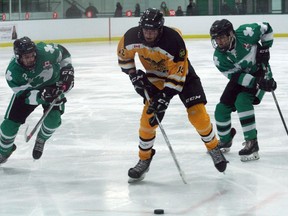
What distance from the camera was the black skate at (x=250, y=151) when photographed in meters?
4.95

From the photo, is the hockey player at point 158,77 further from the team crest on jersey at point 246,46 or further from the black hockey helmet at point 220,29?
the team crest on jersey at point 246,46

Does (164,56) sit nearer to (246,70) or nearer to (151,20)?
(151,20)

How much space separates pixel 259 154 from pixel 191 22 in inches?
542

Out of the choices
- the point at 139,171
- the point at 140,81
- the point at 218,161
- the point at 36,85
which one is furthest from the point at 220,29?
the point at 36,85

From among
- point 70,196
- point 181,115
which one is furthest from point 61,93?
point 181,115

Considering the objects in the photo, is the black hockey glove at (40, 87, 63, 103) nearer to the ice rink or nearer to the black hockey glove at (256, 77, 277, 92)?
the ice rink

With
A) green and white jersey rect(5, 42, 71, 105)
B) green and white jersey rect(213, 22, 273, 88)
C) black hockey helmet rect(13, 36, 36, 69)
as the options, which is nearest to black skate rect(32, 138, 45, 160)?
green and white jersey rect(5, 42, 71, 105)

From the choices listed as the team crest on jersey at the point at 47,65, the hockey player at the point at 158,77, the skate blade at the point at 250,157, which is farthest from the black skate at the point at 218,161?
the team crest on jersey at the point at 47,65

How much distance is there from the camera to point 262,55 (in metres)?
4.87

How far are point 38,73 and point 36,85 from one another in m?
0.11

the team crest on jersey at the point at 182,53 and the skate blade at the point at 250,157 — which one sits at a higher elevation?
the team crest on jersey at the point at 182,53

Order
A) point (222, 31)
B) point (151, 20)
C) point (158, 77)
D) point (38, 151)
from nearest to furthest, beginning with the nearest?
point (151, 20) < point (158, 77) < point (222, 31) < point (38, 151)

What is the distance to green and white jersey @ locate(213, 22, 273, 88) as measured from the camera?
16.0 feet

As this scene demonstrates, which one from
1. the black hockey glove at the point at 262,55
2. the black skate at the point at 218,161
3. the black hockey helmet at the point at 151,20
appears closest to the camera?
the black hockey helmet at the point at 151,20
